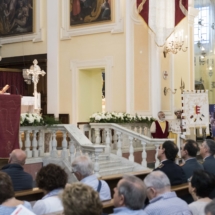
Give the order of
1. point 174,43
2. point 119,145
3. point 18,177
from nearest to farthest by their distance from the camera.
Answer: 1. point 18,177
2. point 119,145
3. point 174,43

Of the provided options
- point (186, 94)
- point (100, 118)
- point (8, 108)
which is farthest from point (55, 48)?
point (8, 108)

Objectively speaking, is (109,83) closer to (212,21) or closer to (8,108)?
(8,108)

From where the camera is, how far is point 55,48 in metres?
13.3

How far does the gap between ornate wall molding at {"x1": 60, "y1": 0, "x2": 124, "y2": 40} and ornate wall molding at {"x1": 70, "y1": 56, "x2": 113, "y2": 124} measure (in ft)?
2.56

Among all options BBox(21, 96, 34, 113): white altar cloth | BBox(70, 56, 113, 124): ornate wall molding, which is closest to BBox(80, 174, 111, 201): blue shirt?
BBox(21, 96, 34, 113): white altar cloth

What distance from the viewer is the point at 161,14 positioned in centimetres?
1201

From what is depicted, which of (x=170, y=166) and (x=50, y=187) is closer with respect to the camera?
(x=50, y=187)

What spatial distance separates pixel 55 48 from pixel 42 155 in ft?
16.8

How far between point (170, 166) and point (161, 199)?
5.33ft

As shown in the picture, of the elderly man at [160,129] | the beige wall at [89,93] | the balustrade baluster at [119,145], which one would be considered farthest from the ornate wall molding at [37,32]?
the balustrade baluster at [119,145]

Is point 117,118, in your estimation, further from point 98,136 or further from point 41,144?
point 41,144

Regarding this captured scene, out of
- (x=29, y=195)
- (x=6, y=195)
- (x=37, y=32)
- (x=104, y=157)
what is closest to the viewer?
(x=6, y=195)

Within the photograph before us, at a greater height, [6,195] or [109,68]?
[109,68]

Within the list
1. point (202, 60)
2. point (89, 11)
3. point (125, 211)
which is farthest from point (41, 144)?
point (202, 60)
